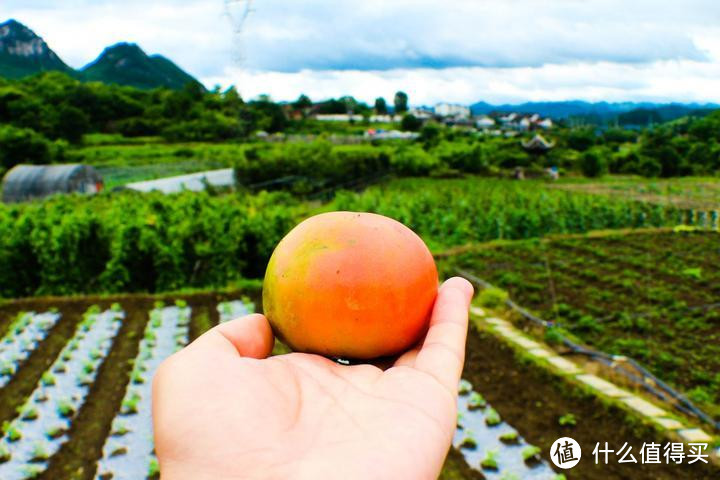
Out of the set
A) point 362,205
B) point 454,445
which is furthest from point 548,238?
point 454,445

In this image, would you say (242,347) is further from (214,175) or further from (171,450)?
(214,175)

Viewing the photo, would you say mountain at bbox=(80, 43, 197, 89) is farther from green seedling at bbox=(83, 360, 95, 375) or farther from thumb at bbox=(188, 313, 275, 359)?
thumb at bbox=(188, 313, 275, 359)

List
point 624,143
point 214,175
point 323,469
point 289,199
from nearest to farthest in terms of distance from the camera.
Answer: point 323,469 < point 289,199 < point 214,175 < point 624,143

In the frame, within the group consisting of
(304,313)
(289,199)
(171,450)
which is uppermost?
(304,313)

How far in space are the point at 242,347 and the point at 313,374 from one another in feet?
0.72

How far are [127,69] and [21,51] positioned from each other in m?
12.5

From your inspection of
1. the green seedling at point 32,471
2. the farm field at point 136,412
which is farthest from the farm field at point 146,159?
the green seedling at point 32,471

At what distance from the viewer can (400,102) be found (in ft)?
328

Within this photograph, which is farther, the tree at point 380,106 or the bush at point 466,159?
the tree at point 380,106

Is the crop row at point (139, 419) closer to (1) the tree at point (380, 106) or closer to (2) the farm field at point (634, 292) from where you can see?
(2) the farm field at point (634, 292)

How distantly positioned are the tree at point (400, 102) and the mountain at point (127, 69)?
37677mm

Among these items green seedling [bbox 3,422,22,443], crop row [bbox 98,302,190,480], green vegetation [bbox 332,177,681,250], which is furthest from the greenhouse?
green seedling [bbox 3,422,22,443]

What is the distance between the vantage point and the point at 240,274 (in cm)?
896

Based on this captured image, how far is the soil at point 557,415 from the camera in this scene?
3.79 metres
